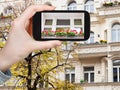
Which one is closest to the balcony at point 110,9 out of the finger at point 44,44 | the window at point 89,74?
the window at point 89,74

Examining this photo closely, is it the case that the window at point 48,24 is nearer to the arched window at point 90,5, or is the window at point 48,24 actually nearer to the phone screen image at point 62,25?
the phone screen image at point 62,25

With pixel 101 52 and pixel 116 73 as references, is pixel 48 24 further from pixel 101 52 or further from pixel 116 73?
pixel 101 52

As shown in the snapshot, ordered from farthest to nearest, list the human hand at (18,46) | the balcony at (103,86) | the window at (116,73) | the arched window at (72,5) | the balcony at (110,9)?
the arched window at (72,5) < the balcony at (110,9) < the window at (116,73) < the balcony at (103,86) < the human hand at (18,46)

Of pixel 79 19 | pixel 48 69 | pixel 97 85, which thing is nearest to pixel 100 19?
pixel 97 85

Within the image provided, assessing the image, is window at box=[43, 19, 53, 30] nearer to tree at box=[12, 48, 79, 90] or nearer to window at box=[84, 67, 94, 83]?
tree at box=[12, 48, 79, 90]

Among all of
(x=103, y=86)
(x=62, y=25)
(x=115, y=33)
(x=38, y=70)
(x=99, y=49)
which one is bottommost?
(x=103, y=86)

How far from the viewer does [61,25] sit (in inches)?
146

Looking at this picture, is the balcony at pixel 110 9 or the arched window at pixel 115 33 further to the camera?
the balcony at pixel 110 9

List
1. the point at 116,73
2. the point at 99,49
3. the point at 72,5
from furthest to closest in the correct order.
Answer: the point at 72,5 < the point at 99,49 < the point at 116,73

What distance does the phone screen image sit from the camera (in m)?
3.72

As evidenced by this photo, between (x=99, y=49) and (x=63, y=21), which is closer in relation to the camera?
(x=63, y=21)

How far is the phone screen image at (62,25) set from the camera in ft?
12.2

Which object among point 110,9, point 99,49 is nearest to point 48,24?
point 99,49

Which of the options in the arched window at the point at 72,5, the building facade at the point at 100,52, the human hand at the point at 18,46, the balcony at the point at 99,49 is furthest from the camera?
the arched window at the point at 72,5
